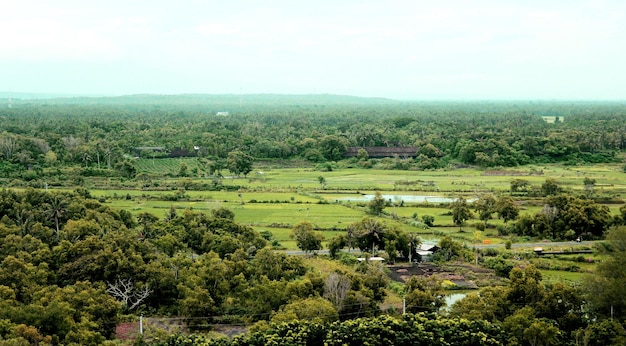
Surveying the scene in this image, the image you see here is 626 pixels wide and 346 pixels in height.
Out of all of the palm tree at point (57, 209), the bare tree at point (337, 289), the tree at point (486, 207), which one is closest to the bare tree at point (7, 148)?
the palm tree at point (57, 209)

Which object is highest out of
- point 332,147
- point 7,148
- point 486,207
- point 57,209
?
point 7,148

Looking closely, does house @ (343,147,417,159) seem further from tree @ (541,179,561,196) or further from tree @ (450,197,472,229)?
tree @ (450,197,472,229)

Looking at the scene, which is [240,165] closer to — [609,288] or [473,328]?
[473,328]

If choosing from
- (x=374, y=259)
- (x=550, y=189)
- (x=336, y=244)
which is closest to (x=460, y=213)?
(x=374, y=259)

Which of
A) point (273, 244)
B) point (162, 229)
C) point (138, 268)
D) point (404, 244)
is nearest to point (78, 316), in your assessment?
point (138, 268)

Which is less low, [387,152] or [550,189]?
[550,189]

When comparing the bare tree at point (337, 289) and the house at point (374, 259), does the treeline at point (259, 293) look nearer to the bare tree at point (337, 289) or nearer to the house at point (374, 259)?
the bare tree at point (337, 289)
